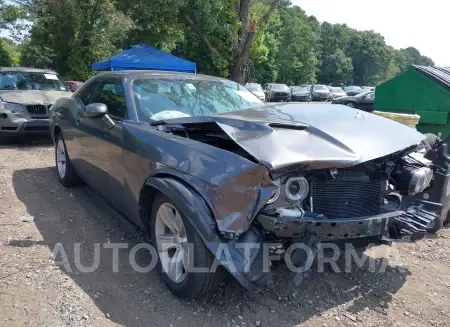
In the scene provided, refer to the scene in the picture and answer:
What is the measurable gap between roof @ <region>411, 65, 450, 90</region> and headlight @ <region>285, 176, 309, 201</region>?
5.07m

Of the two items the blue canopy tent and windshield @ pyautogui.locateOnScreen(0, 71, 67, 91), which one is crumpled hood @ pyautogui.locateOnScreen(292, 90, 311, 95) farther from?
windshield @ pyautogui.locateOnScreen(0, 71, 67, 91)

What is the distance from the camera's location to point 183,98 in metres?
3.89

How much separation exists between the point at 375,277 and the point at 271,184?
5.11 ft

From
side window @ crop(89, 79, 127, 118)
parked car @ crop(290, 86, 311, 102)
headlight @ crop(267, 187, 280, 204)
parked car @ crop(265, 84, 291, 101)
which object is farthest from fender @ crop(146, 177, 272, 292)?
parked car @ crop(290, 86, 311, 102)

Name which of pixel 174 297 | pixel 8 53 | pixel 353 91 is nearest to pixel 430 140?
pixel 174 297

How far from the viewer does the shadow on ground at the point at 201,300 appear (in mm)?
2725

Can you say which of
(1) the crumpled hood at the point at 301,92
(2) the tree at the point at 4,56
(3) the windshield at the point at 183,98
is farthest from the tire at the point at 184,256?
(1) the crumpled hood at the point at 301,92

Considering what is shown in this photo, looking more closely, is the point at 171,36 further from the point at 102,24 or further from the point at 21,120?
the point at 21,120

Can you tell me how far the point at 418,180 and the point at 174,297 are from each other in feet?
6.96

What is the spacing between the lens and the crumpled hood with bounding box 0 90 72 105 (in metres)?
8.05

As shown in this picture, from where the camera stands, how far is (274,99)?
31.6 m

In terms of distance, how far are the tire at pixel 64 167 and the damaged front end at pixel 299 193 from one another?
269 cm

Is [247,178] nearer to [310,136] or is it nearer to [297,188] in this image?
[297,188]

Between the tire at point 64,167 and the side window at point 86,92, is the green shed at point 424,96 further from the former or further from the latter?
the tire at point 64,167
